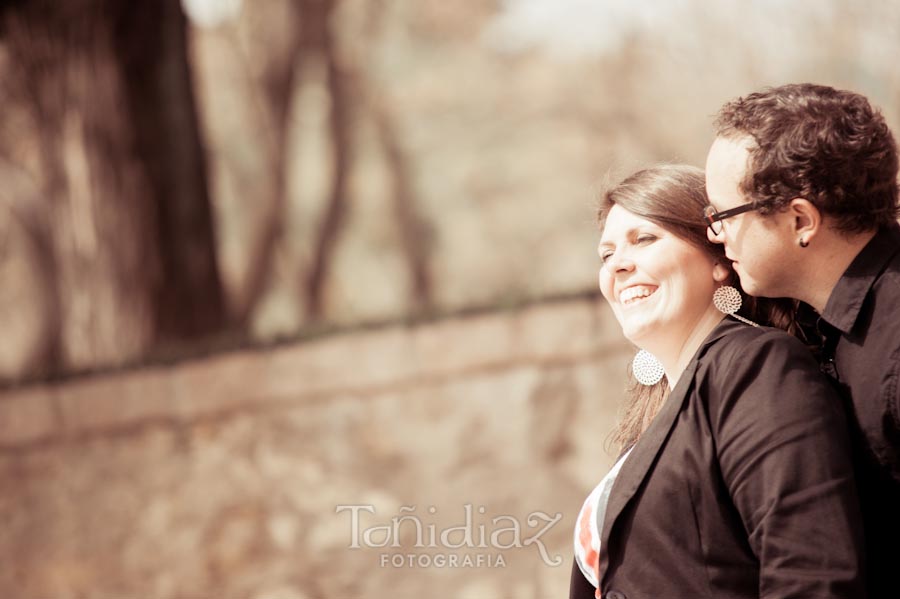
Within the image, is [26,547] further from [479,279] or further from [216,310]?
[479,279]

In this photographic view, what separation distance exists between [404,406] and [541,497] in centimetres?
66

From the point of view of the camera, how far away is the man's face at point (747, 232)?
149 centimetres

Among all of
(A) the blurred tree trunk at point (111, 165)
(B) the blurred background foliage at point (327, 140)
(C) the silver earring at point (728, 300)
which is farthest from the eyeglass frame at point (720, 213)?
(A) the blurred tree trunk at point (111, 165)

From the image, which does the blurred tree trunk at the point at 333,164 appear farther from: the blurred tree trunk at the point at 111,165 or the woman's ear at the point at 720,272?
the woman's ear at the point at 720,272

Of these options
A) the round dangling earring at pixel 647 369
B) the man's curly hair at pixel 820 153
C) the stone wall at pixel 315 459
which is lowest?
the stone wall at pixel 315 459

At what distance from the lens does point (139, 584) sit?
408cm

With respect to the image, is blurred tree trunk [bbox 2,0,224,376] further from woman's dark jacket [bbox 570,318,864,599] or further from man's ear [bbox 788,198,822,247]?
man's ear [bbox 788,198,822,247]

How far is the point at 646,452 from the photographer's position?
1519 millimetres

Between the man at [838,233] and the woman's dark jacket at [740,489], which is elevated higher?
the man at [838,233]

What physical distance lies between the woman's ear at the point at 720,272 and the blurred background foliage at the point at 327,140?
2.47 m

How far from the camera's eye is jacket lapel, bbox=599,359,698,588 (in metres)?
1.50

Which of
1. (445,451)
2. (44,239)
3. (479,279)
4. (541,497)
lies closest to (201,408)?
(445,451)

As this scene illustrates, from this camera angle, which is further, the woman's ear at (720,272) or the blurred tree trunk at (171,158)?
the blurred tree trunk at (171,158)

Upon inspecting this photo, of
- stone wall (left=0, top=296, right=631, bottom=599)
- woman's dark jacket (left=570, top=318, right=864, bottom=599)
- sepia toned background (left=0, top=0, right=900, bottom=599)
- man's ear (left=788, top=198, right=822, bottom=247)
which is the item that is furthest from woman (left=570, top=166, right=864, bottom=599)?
stone wall (left=0, top=296, right=631, bottom=599)
